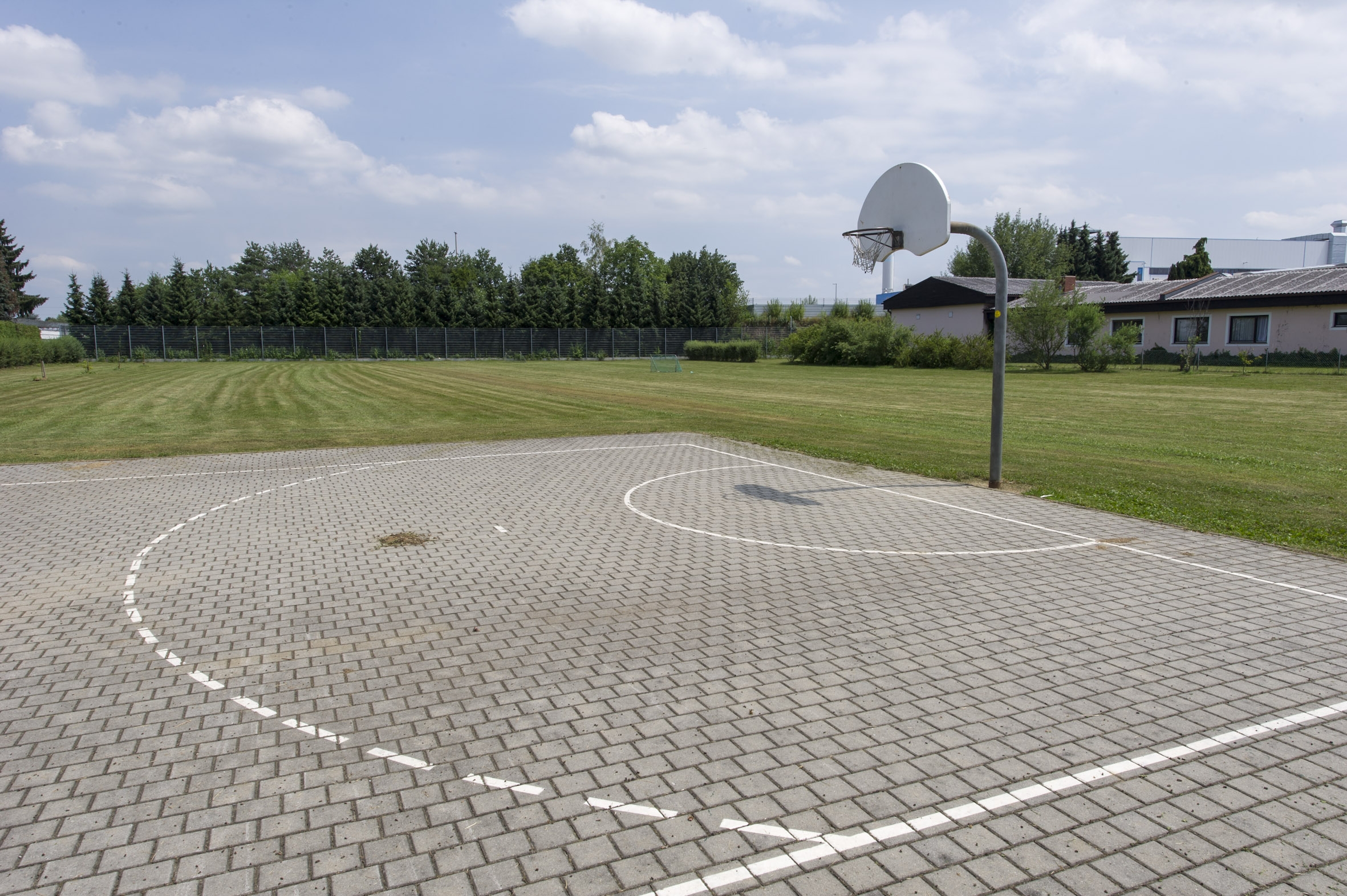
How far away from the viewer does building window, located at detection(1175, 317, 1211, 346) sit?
44125 millimetres

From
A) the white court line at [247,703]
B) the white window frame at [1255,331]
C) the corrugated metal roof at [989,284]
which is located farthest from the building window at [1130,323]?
the white court line at [247,703]

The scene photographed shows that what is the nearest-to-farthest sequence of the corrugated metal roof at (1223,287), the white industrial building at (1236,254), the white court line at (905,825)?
the white court line at (905,825)
the corrugated metal roof at (1223,287)
the white industrial building at (1236,254)

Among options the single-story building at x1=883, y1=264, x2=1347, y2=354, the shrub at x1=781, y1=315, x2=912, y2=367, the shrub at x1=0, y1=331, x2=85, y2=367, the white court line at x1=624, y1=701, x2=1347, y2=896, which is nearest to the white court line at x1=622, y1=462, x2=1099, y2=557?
the white court line at x1=624, y1=701, x2=1347, y2=896

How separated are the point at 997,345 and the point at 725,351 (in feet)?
156

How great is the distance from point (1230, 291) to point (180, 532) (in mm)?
48701

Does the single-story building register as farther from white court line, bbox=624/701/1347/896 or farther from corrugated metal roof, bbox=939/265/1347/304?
white court line, bbox=624/701/1347/896

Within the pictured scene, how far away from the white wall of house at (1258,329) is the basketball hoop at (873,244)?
36.8 metres

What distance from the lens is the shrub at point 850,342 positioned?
4769 centimetres

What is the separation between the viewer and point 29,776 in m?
4.33

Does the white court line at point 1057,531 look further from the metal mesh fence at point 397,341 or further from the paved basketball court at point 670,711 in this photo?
the metal mesh fence at point 397,341

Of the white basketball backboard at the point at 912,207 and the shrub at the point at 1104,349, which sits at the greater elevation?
the white basketball backboard at the point at 912,207

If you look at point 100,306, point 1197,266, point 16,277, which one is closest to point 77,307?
point 100,306

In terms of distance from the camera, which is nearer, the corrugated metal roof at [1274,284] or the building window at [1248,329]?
the corrugated metal roof at [1274,284]

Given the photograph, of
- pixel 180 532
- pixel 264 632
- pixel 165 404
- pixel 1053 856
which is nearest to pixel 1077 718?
pixel 1053 856
